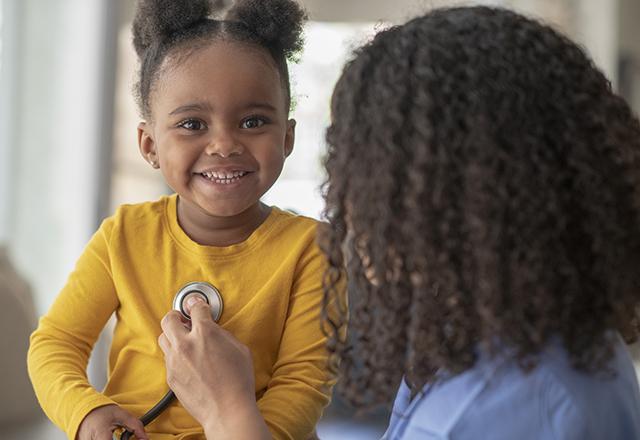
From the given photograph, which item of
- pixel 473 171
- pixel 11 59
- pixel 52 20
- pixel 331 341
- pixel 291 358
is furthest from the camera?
pixel 52 20

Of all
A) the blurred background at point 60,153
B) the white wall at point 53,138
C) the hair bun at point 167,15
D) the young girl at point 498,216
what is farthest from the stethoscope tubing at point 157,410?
the white wall at point 53,138

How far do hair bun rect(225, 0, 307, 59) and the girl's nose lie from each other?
0.49ft

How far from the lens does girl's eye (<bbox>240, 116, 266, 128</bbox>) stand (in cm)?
120

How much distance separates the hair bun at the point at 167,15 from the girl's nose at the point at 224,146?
172mm

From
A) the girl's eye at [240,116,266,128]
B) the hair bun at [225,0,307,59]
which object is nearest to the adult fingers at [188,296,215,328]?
the girl's eye at [240,116,266,128]

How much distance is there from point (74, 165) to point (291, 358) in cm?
178

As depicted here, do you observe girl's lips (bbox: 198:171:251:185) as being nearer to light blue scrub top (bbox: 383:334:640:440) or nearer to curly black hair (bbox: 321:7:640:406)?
curly black hair (bbox: 321:7:640:406)

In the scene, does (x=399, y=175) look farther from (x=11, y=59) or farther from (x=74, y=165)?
(x=74, y=165)

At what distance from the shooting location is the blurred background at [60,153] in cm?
243

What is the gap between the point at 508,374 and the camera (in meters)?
0.88

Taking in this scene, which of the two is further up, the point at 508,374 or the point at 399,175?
the point at 399,175

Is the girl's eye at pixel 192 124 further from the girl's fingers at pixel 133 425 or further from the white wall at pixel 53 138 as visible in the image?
the white wall at pixel 53 138

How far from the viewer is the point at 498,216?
86cm

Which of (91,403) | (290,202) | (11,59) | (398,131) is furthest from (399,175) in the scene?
(290,202)
